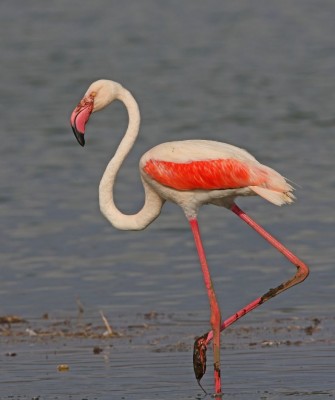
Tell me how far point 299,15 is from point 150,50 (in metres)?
5.31

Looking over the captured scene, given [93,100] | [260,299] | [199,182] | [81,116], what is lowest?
[260,299]

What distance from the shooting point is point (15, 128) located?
73.1ft

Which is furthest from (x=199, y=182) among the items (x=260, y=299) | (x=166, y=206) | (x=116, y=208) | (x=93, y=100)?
(x=166, y=206)

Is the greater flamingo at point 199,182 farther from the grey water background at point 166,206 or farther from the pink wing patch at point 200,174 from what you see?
the grey water background at point 166,206

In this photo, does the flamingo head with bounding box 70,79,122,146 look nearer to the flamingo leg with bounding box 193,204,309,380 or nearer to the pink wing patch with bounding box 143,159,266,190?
the pink wing patch with bounding box 143,159,266,190

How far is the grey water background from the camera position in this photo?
32.5ft

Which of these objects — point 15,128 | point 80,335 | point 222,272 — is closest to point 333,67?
point 15,128

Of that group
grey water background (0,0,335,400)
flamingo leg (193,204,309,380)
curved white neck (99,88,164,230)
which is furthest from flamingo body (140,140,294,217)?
grey water background (0,0,335,400)

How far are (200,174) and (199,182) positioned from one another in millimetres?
61

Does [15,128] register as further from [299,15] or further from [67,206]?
[299,15]

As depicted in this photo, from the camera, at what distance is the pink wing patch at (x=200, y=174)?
9453mm

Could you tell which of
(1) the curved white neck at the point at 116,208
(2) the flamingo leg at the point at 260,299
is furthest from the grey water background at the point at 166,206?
(1) the curved white neck at the point at 116,208

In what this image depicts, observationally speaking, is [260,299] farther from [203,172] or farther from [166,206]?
[166,206]

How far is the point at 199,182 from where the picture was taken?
31.6ft
